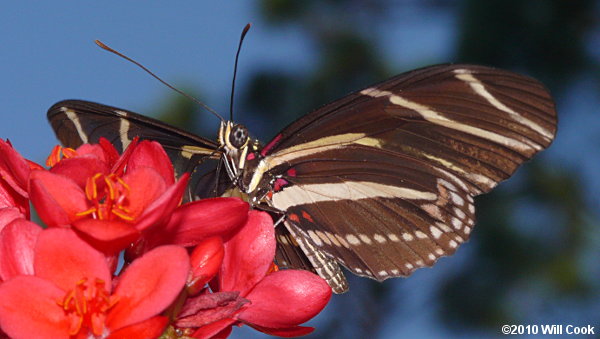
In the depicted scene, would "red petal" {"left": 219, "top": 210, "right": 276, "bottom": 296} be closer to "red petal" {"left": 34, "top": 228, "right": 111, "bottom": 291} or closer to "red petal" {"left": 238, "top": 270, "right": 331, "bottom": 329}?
"red petal" {"left": 238, "top": 270, "right": 331, "bottom": 329}

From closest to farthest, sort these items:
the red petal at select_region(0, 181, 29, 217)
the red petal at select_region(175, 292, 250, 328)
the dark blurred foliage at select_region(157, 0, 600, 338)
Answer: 1. the red petal at select_region(175, 292, 250, 328)
2. the red petal at select_region(0, 181, 29, 217)
3. the dark blurred foliage at select_region(157, 0, 600, 338)

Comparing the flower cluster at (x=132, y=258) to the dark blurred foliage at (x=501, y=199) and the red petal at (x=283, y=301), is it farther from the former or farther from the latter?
the dark blurred foliage at (x=501, y=199)

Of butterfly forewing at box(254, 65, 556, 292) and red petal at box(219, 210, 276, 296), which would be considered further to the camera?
butterfly forewing at box(254, 65, 556, 292)

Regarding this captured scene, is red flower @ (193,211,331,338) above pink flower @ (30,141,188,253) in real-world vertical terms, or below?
below

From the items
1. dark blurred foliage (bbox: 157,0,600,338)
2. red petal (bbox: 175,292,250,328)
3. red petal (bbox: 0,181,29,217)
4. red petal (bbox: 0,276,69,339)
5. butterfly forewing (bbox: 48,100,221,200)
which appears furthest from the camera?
dark blurred foliage (bbox: 157,0,600,338)

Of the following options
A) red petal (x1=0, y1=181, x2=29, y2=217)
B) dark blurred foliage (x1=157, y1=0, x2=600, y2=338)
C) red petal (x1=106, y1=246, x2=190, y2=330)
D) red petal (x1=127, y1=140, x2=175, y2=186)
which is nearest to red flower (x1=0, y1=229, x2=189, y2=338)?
red petal (x1=106, y1=246, x2=190, y2=330)

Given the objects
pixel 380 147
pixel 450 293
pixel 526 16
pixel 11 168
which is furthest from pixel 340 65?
pixel 11 168

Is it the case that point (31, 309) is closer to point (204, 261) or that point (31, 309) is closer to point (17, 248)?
point (17, 248)

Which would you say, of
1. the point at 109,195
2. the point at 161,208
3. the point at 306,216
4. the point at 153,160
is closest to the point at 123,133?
the point at 306,216

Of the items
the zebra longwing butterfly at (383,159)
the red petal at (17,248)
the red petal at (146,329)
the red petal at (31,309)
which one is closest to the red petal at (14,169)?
the red petal at (17,248)
